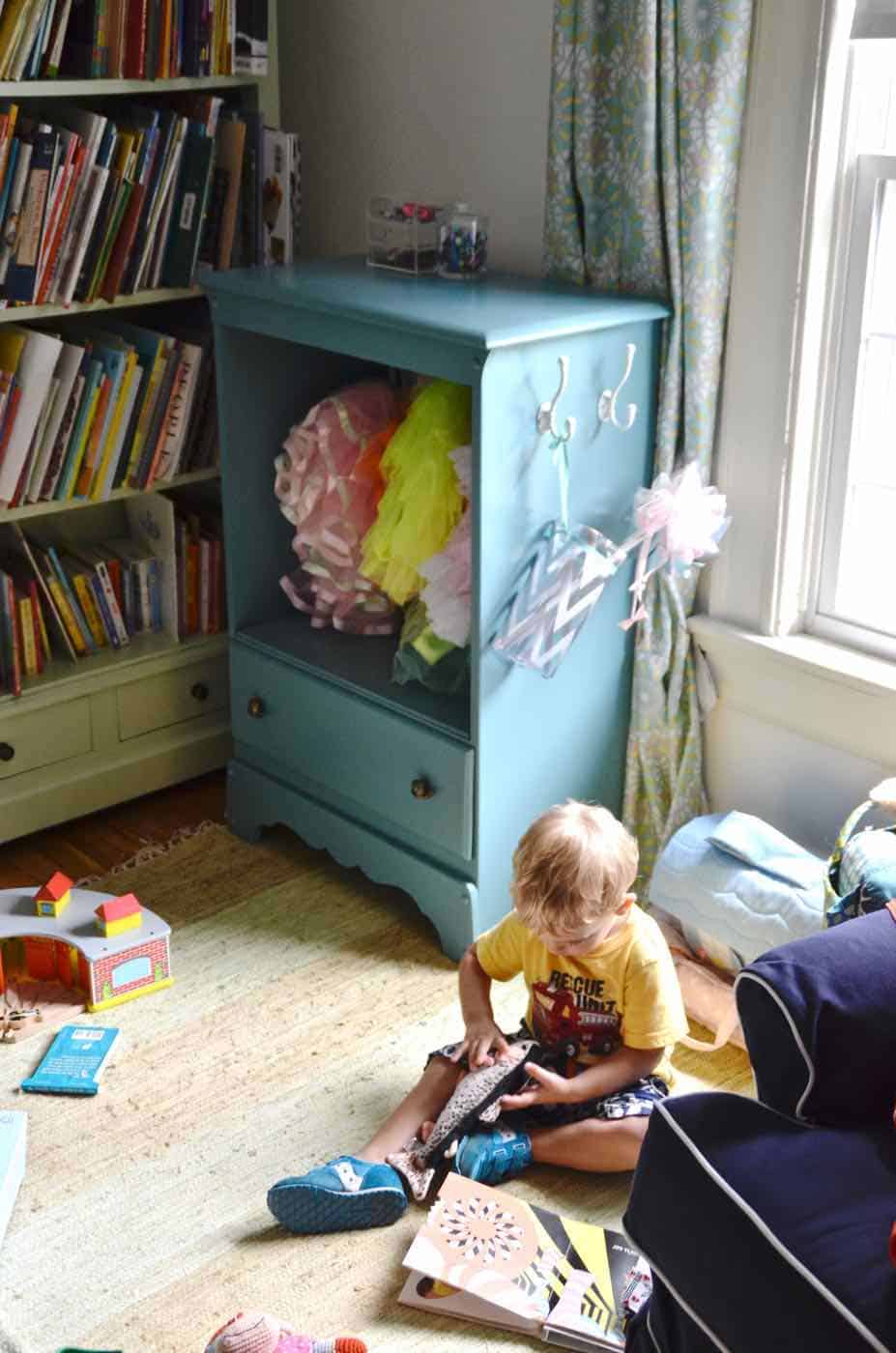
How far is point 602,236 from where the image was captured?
8.33 feet

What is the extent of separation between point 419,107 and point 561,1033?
67.1 inches

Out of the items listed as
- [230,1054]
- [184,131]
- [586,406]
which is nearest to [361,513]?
[586,406]

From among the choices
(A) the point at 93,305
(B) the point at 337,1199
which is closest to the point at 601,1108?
(B) the point at 337,1199

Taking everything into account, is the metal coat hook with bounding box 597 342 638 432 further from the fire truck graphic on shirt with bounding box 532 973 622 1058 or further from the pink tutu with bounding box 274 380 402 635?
the fire truck graphic on shirt with bounding box 532 973 622 1058

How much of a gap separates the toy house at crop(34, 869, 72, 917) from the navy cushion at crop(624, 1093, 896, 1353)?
1.17 meters

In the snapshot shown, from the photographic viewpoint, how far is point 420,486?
2.47 metres

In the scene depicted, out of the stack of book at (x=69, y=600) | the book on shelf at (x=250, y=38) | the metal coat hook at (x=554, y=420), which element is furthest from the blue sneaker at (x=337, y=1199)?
the book on shelf at (x=250, y=38)

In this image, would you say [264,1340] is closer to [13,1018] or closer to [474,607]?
[13,1018]

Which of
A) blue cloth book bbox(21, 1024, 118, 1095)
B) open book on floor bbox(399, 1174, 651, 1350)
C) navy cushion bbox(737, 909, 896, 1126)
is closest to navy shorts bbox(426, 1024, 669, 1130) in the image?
open book on floor bbox(399, 1174, 651, 1350)

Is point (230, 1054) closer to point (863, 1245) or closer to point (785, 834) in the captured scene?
point (785, 834)

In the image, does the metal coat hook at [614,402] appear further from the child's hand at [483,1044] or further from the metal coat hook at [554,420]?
the child's hand at [483,1044]

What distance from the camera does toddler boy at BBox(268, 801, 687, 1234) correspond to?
6.49 feet

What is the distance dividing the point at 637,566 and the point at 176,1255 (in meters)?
1.21

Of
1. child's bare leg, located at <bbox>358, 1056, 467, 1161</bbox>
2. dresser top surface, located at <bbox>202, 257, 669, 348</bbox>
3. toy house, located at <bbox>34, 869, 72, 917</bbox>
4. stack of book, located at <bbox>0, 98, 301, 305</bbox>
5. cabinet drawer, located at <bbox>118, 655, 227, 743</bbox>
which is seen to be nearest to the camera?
child's bare leg, located at <bbox>358, 1056, 467, 1161</bbox>
